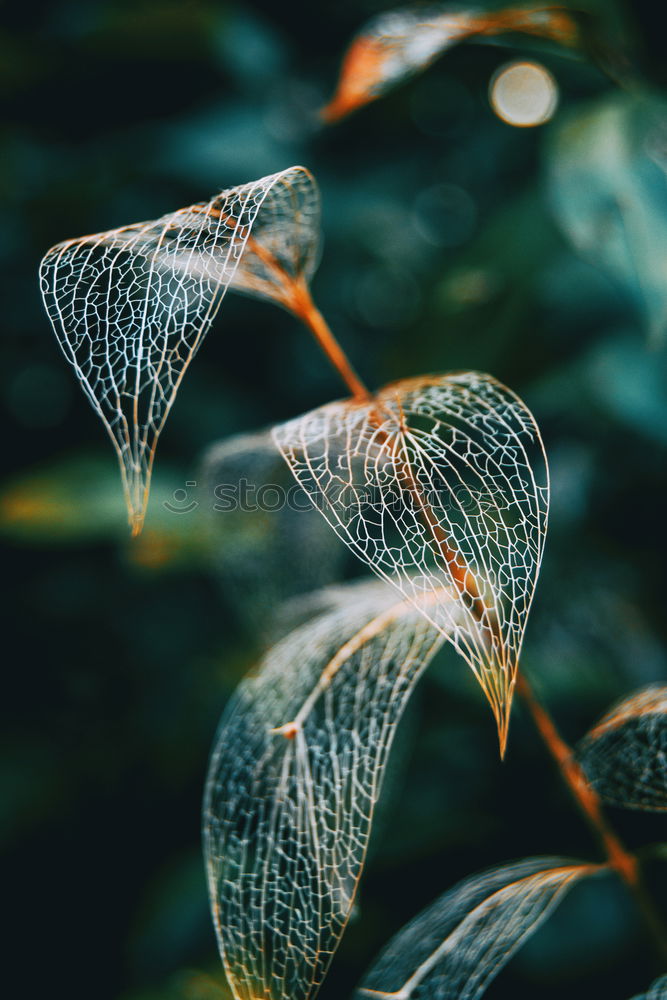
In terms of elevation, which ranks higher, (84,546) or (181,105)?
(181,105)

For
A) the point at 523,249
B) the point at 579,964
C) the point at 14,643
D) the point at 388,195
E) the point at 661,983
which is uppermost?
the point at 388,195

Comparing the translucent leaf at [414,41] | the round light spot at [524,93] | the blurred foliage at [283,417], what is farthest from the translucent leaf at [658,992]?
the round light spot at [524,93]

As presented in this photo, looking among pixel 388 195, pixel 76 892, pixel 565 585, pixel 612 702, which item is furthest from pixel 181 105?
pixel 76 892

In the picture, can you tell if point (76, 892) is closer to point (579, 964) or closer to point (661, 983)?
point (579, 964)

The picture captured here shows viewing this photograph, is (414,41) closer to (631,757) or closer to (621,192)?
(621,192)

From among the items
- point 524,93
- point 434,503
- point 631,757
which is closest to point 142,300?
point 434,503

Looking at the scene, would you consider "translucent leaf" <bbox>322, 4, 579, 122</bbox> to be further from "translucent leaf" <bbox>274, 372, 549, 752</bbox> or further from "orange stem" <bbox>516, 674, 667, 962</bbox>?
"orange stem" <bbox>516, 674, 667, 962</bbox>
